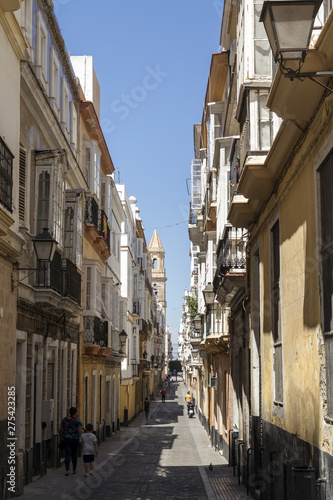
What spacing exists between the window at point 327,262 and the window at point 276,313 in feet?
11.2

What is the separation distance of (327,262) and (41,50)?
10950 mm

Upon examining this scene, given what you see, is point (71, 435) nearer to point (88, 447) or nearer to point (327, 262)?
point (88, 447)

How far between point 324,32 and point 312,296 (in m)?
2.82

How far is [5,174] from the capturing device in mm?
10578

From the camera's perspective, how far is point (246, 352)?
15.9 metres

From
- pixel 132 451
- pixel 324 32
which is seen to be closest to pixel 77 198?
pixel 132 451

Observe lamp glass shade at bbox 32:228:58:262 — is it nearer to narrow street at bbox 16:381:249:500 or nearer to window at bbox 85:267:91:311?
narrow street at bbox 16:381:249:500

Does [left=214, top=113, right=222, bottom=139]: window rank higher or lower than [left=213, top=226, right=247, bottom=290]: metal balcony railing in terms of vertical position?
higher

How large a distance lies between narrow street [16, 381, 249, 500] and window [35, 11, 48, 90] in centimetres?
858

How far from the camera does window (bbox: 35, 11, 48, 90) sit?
1534cm

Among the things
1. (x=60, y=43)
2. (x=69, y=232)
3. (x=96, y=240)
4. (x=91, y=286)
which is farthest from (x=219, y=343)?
(x=60, y=43)

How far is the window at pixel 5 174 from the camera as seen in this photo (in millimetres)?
10419

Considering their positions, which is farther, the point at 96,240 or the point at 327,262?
the point at 96,240

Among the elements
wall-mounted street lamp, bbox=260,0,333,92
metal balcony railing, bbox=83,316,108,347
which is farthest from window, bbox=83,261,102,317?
wall-mounted street lamp, bbox=260,0,333,92
